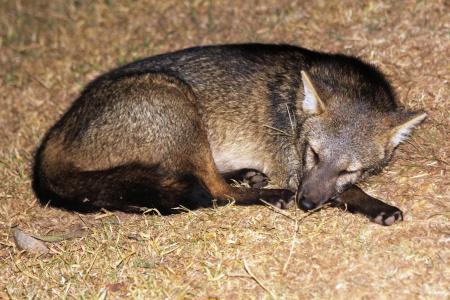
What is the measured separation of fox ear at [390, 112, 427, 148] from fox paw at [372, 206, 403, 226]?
660mm

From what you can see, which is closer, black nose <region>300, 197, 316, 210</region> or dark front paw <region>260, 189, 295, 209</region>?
black nose <region>300, 197, 316, 210</region>

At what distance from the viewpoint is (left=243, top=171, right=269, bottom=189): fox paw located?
261 inches

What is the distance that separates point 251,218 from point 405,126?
166 centimetres

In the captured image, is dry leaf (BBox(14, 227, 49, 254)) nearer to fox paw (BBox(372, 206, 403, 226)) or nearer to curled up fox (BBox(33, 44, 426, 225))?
curled up fox (BBox(33, 44, 426, 225))

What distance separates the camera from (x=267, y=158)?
6.57 m

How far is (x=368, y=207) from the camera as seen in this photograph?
227 inches

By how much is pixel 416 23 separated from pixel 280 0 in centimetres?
223

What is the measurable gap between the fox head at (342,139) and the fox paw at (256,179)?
764 mm

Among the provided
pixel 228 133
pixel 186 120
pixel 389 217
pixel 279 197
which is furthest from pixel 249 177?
pixel 389 217

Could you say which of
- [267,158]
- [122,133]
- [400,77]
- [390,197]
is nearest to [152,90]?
[122,133]

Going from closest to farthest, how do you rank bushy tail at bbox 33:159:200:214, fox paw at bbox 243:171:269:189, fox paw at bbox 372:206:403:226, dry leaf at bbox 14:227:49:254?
fox paw at bbox 372:206:403:226 < bushy tail at bbox 33:159:200:214 < dry leaf at bbox 14:227:49:254 < fox paw at bbox 243:171:269:189

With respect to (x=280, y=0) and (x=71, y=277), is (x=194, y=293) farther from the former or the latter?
(x=280, y=0)

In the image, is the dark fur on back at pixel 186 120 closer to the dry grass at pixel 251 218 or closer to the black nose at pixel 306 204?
the dry grass at pixel 251 218

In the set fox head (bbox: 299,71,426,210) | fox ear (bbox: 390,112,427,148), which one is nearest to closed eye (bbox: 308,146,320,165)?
fox head (bbox: 299,71,426,210)
